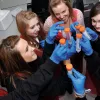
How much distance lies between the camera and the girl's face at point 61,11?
1.38 meters

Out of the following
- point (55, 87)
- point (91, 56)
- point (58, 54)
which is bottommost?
point (55, 87)

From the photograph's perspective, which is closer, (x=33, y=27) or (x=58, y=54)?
(x=58, y=54)

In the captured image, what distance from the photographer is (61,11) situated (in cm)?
138

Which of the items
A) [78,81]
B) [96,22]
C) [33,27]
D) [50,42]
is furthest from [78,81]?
[33,27]

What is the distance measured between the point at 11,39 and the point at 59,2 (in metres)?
0.62

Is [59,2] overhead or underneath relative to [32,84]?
overhead

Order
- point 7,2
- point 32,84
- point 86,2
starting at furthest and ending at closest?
point 86,2 < point 7,2 < point 32,84

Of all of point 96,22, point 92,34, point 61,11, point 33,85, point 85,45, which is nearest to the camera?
point 33,85

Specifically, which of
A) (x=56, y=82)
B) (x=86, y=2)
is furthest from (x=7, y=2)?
(x=56, y=82)

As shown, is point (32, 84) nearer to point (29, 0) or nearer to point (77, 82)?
point (77, 82)

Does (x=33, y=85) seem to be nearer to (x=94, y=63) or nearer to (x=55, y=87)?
(x=55, y=87)

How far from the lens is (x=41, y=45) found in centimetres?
139

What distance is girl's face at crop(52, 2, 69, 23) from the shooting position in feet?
4.54

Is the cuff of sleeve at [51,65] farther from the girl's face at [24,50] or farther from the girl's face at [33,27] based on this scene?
the girl's face at [33,27]
